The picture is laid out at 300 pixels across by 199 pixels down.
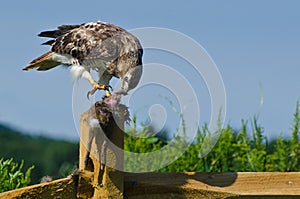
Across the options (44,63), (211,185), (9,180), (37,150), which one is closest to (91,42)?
(44,63)

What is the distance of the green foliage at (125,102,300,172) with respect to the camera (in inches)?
157

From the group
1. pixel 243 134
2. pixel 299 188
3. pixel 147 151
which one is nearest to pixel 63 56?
pixel 147 151

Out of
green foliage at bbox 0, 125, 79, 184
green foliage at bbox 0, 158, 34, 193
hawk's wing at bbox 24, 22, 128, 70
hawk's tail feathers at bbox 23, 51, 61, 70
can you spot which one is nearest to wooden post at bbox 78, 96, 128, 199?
green foliage at bbox 0, 158, 34, 193

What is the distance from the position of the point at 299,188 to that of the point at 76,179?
77 cm

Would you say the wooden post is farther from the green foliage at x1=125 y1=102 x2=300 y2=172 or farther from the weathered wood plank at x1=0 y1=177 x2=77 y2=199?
the green foliage at x1=125 y1=102 x2=300 y2=172

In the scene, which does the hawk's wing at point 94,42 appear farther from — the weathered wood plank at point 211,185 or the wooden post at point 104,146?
the wooden post at point 104,146

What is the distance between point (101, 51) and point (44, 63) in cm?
70

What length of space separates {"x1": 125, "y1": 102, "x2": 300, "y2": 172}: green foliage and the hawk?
553mm

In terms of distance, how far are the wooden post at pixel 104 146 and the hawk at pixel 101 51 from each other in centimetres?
127

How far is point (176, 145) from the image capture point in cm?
403

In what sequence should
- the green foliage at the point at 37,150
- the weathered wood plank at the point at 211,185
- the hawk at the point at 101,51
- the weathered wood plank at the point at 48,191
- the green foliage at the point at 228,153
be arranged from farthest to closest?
the green foliage at the point at 37,150 → the green foliage at the point at 228,153 → the hawk at the point at 101,51 → the weathered wood plank at the point at 211,185 → the weathered wood plank at the point at 48,191

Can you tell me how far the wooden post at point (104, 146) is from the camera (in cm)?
194

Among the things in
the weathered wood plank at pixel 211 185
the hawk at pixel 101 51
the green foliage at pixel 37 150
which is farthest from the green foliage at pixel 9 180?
the green foliage at pixel 37 150

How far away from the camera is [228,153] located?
13.5ft
